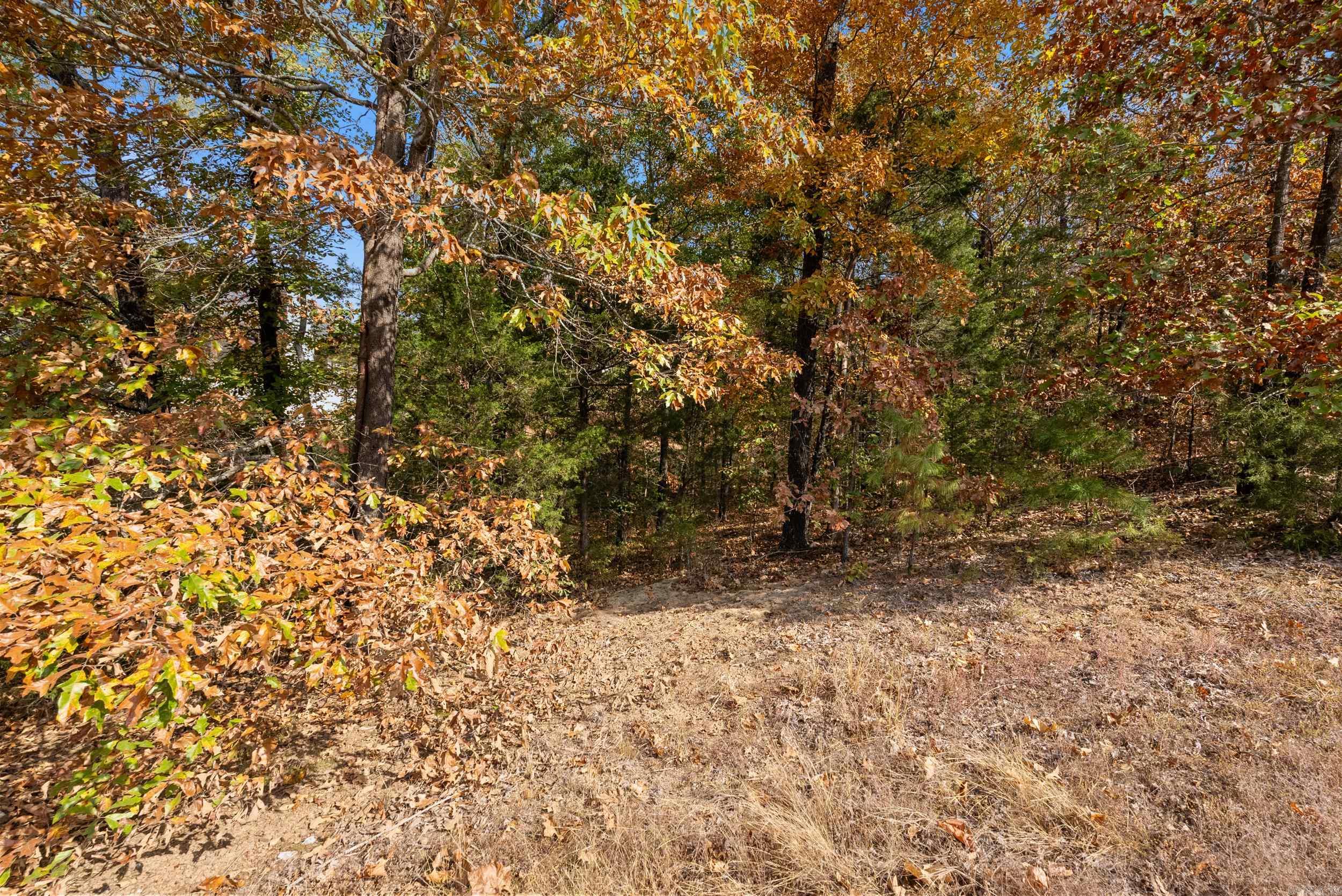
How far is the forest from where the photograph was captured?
317 centimetres

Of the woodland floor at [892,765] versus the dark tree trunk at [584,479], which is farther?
the dark tree trunk at [584,479]

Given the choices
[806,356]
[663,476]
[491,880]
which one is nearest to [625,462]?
[663,476]

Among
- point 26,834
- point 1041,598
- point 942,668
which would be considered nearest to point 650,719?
point 942,668

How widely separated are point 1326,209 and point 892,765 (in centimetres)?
1008

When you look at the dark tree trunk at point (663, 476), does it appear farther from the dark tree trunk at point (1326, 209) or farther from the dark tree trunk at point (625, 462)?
the dark tree trunk at point (1326, 209)

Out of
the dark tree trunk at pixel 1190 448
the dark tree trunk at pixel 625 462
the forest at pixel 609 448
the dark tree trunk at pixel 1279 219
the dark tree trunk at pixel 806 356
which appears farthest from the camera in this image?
the dark tree trunk at pixel 625 462

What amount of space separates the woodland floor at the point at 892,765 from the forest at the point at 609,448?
0.12ft

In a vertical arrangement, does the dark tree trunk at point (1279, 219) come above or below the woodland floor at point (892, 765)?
above

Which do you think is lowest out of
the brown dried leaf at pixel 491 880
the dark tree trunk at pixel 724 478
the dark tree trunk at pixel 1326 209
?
the brown dried leaf at pixel 491 880

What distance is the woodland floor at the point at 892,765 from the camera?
3.01 meters

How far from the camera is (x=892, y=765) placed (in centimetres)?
390

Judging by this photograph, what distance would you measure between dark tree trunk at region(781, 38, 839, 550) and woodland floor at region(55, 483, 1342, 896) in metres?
3.50

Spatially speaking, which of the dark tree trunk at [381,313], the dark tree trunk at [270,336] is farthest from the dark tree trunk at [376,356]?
the dark tree trunk at [270,336]

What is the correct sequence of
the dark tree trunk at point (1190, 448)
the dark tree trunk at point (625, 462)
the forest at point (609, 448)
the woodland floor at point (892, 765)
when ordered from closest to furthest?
the woodland floor at point (892, 765)
the forest at point (609, 448)
the dark tree trunk at point (1190, 448)
the dark tree trunk at point (625, 462)
